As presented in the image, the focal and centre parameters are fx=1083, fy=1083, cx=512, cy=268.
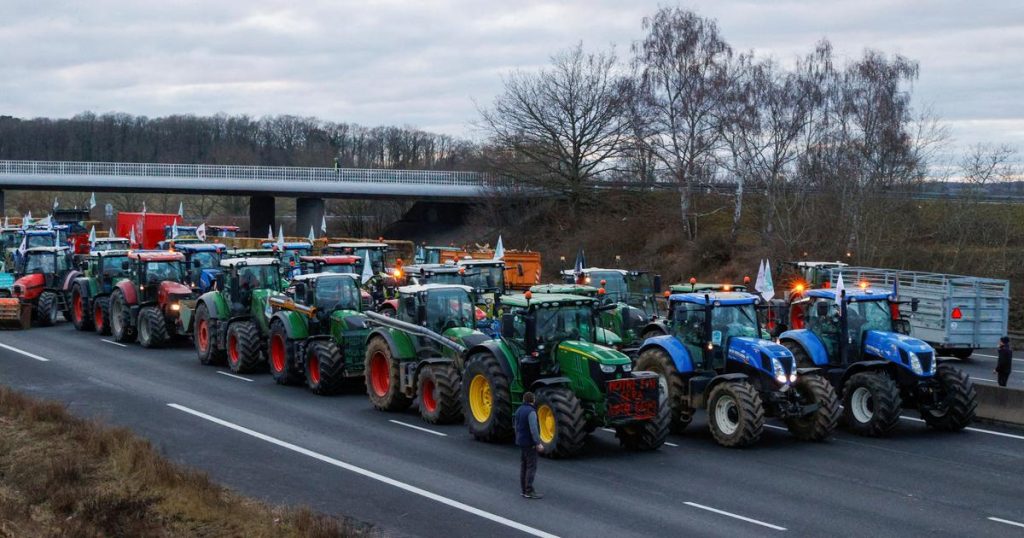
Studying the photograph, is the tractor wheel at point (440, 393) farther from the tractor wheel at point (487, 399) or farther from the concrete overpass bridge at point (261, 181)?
the concrete overpass bridge at point (261, 181)

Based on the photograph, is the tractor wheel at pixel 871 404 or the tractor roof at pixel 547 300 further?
the tractor wheel at pixel 871 404

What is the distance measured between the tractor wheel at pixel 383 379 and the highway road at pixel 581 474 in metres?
0.26

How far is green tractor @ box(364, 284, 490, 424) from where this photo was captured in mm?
17781

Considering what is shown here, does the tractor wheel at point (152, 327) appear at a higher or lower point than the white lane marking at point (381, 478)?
higher

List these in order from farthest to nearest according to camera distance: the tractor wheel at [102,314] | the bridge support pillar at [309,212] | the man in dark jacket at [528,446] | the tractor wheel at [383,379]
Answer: the bridge support pillar at [309,212]
the tractor wheel at [102,314]
the tractor wheel at [383,379]
the man in dark jacket at [528,446]

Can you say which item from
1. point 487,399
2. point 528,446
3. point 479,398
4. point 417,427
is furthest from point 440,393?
point 528,446

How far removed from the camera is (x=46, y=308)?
3206 cm

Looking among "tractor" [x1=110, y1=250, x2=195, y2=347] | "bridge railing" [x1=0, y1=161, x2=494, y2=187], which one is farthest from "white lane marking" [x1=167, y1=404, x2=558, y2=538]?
"bridge railing" [x1=0, y1=161, x2=494, y2=187]

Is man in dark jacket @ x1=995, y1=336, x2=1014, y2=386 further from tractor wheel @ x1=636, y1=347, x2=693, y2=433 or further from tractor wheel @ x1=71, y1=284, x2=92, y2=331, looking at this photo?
tractor wheel @ x1=71, y1=284, x2=92, y2=331

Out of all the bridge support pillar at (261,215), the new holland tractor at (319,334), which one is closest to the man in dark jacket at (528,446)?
the new holland tractor at (319,334)

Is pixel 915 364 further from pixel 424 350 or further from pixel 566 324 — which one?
pixel 424 350

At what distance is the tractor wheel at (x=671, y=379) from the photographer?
56.0 ft

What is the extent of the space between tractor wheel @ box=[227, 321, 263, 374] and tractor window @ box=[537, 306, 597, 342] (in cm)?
980

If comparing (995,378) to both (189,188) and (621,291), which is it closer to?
(621,291)
